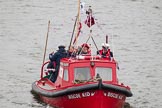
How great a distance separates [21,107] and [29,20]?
91.2ft

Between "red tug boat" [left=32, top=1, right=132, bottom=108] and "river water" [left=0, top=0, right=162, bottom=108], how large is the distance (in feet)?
7.42

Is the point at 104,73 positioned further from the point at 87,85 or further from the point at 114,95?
the point at 87,85

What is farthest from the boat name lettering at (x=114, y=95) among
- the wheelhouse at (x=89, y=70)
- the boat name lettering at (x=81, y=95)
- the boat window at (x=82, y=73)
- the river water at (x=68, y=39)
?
the river water at (x=68, y=39)

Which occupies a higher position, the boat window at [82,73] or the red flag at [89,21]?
the red flag at [89,21]

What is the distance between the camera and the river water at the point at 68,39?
34.1 metres

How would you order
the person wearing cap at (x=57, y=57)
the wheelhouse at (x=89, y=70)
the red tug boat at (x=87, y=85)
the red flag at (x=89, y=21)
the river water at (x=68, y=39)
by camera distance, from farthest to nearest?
the river water at (x=68, y=39)
the person wearing cap at (x=57, y=57)
the red flag at (x=89, y=21)
the wheelhouse at (x=89, y=70)
the red tug boat at (x=87, y=85)

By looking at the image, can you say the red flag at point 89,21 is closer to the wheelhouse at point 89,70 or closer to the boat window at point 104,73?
the wheelhouse at point 89,70

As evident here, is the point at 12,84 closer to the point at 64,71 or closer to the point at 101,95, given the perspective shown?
the point at 64,71

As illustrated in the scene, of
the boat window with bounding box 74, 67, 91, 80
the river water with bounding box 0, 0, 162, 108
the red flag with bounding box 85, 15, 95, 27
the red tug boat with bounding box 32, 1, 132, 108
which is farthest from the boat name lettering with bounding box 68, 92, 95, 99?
the red flag with bounding box 85, 15, 95, 27

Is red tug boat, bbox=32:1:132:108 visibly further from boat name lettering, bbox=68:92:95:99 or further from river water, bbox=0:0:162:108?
river water, bbox=0:0:162:108

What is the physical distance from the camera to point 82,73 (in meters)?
27.9

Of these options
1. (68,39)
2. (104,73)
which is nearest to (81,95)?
(104,73)

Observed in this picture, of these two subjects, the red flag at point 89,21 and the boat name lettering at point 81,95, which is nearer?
the boat name lettering at point 81,95

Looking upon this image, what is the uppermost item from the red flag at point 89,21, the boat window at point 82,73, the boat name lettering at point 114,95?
the red flag at point 89,21
